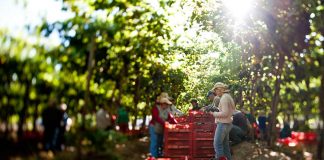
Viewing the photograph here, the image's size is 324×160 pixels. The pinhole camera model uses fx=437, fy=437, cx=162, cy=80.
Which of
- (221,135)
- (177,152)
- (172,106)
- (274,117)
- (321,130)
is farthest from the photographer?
(172,106)

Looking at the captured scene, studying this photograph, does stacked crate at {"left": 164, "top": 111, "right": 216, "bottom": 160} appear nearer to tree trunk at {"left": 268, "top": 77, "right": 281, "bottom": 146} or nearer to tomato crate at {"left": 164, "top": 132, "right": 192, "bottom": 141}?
tomato crate at {"left": 164, "top": 132, "right": 192, "bottom": 141}

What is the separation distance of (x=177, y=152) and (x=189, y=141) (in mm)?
533

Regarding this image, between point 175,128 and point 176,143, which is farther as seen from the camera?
point 176,143

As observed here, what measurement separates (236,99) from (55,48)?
2474 cm

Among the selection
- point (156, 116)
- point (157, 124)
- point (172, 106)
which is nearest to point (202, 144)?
point (172, 106)

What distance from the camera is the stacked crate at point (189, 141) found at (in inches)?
527

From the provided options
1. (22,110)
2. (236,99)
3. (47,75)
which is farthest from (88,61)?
(236,99)

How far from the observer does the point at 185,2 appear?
68.2ft

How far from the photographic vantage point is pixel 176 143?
13.6m

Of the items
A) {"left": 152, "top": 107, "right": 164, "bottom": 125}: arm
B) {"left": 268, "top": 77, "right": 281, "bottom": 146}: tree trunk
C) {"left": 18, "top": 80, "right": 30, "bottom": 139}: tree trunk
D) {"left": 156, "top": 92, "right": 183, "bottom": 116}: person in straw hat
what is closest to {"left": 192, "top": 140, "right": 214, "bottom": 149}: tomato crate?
{"left": 156, "top": 92, "right": 183, "bottom": 116}: person in straw hat

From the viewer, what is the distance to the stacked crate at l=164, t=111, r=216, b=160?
13.4 m

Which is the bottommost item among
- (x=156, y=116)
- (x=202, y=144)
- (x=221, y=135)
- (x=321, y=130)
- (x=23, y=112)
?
(x=202, y=144)

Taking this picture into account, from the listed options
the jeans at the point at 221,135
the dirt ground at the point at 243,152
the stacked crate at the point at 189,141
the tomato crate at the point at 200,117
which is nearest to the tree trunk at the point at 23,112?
the dirt ground at the point at 243,152

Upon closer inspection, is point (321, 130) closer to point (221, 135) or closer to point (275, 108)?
point (275, 108)
